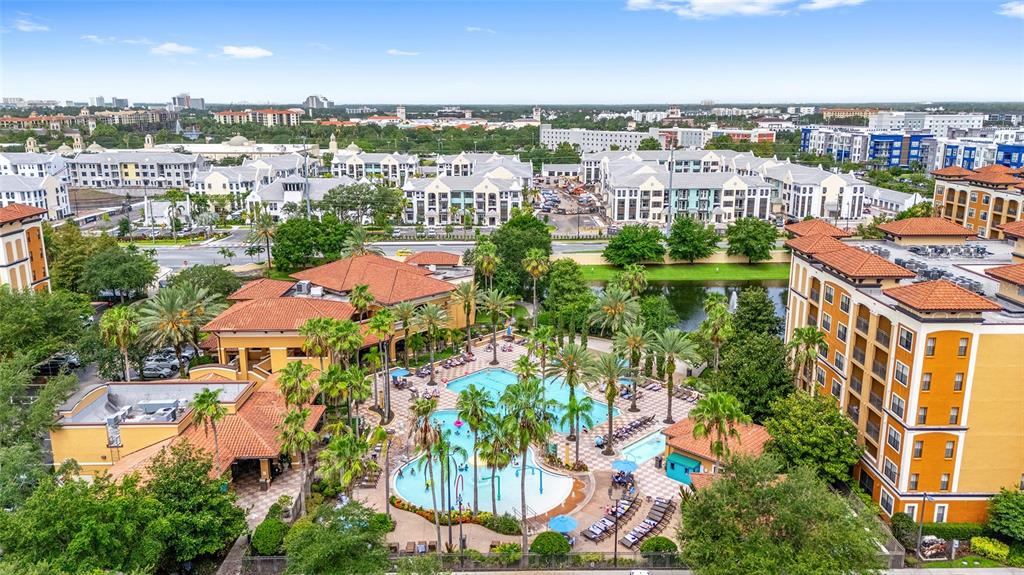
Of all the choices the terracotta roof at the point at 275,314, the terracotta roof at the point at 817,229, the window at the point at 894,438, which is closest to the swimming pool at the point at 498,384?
the terracotta roof at the point at 275,314

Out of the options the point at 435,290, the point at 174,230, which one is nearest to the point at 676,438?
the point at 435,290

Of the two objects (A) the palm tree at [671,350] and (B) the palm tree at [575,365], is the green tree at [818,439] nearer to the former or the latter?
(A) the palm tree at [671,350]

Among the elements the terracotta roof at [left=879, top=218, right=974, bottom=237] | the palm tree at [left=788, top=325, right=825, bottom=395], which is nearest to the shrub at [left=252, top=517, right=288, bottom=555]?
the palm tree at [left=788, top=325, right=825, bottom=395]

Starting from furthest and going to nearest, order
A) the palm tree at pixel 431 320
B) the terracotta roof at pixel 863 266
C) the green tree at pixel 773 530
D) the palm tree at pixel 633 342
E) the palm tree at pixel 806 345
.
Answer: the palm tree at pixel 431 320 → the palm tree at pixel 633 342 → the palm tree at pixel 806 345 → the terracotta roof at pixel 863 266 → the green tree at pixel 773 530

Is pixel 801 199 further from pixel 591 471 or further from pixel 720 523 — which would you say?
pixel 720 523

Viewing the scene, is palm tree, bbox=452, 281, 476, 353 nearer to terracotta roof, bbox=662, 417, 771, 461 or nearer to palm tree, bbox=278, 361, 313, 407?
palm tree, bbox=278, 361, 313, 407

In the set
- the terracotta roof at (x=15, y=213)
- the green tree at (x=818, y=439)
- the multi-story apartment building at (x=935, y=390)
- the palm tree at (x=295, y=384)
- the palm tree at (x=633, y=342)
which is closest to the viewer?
the multi-story apartment building at (x=935, y=390)
